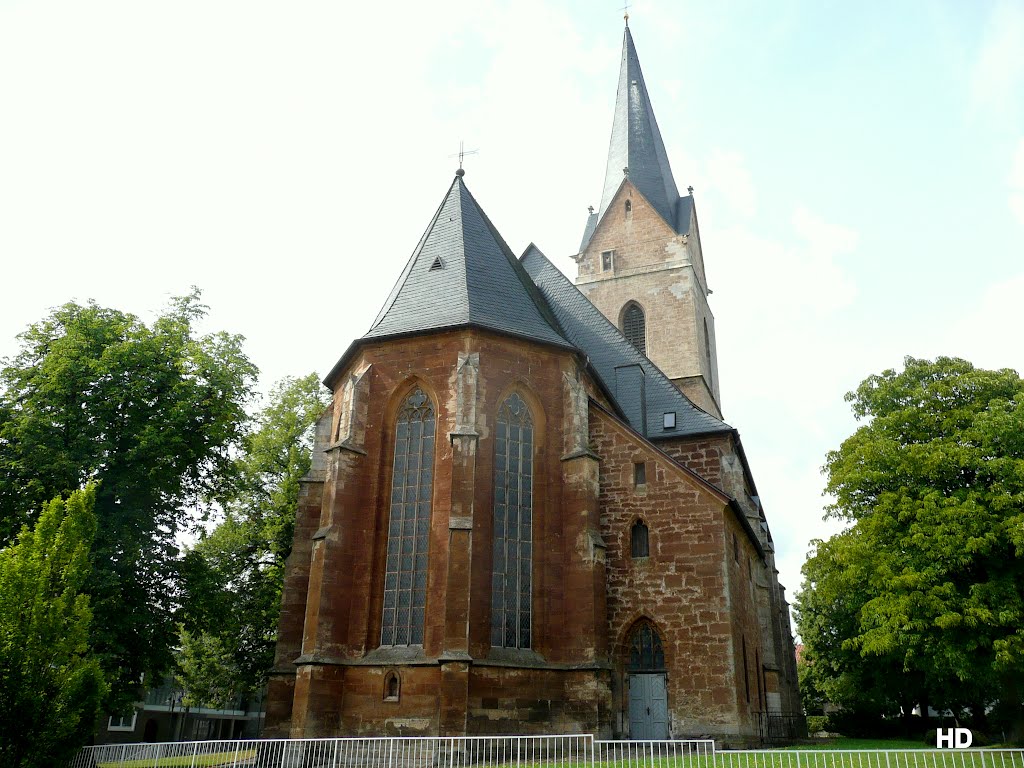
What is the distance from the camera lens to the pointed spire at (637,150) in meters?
36.9

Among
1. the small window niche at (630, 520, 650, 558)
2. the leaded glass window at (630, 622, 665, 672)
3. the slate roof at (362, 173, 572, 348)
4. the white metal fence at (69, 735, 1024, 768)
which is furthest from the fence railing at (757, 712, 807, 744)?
the slate roof at (362, 173, 572, 348)

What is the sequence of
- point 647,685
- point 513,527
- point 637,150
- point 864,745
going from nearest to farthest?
point 513,527 → point 647,685 → point 864,745 → point 637,150

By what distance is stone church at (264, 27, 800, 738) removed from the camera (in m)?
15.3

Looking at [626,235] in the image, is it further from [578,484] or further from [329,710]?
[329,710]

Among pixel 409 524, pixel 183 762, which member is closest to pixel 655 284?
pixel 409 524

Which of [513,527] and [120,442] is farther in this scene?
[120,442]

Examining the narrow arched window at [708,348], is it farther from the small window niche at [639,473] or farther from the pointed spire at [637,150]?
the small window niche at [639,473]

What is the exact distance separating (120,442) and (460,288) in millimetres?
8379

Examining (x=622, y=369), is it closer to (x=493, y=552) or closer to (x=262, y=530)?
(x=493, y=552)

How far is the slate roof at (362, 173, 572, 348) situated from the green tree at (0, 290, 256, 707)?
482 centimetres

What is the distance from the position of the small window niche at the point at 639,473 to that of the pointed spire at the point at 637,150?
19.4 metres

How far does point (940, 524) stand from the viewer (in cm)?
1770

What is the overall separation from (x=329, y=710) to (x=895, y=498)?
13.3 meters

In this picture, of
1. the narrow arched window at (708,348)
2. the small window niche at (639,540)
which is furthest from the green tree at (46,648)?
the narrow arched window at (708,348)
